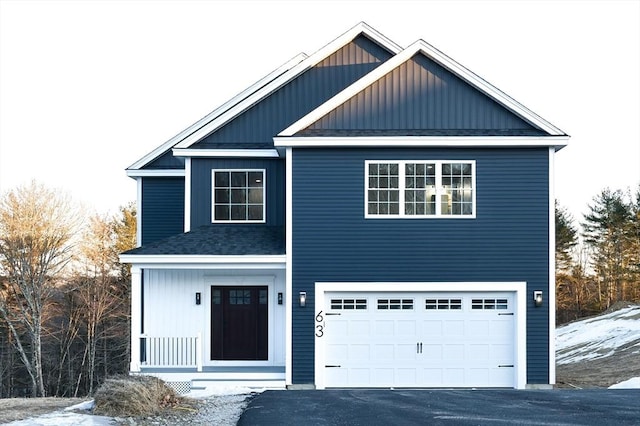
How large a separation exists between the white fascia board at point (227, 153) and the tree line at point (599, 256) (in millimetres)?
33041

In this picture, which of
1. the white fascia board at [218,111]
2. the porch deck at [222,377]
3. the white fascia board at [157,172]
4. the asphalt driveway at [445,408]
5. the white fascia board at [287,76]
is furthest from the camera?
the white fascia board at [157,172]

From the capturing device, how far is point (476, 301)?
58.7 feet

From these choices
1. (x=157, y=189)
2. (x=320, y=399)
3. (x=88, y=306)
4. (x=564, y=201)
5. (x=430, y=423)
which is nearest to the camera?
(x=430, y=423)

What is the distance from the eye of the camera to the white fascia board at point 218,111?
829 inches

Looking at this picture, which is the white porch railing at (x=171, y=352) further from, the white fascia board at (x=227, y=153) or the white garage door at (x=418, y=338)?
the white fascia board at (x=227, y=153)

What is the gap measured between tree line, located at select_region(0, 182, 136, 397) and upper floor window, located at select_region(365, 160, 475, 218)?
21857 millimetres

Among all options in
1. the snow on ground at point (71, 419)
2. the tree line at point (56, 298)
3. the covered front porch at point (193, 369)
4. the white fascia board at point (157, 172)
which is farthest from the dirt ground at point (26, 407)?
the tree line at point (56, 298)

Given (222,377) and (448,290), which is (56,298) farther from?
(448,290)

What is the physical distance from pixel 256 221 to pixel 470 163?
5.55 meters

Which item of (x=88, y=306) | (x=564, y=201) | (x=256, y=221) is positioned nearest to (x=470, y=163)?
(x=256, y=221)

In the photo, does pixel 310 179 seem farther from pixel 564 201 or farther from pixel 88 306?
pixel 564 201

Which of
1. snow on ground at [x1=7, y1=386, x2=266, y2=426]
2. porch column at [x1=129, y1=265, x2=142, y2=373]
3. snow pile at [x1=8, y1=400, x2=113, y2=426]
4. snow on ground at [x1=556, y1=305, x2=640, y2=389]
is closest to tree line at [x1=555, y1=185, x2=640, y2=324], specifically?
snow on ground at [x1=556, y1=305, x2=640, y2=389]

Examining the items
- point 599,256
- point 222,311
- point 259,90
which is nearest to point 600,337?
point 222,311

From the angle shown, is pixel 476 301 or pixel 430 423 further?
pixel 476 301
